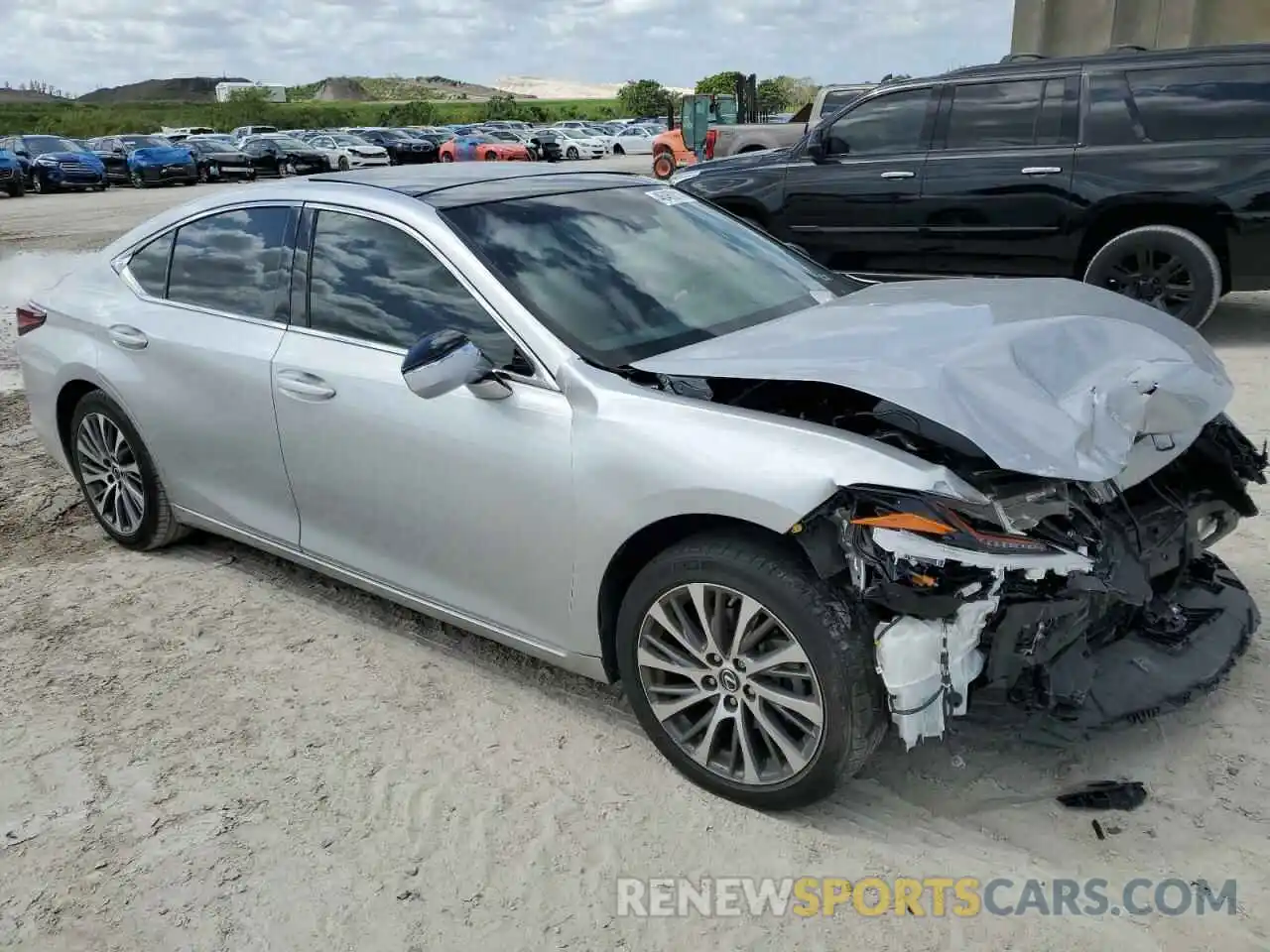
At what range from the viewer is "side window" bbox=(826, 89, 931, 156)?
27.0 ft

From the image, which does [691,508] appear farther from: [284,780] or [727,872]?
[284,780]

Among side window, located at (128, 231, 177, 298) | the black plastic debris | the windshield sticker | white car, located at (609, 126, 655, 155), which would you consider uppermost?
the windshield sticker

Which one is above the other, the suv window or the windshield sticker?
the suv window

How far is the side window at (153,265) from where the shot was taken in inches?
171

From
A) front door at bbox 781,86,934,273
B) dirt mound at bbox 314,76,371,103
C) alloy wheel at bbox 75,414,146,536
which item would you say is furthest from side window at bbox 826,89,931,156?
dirt mound at bbox 314,76,371,103

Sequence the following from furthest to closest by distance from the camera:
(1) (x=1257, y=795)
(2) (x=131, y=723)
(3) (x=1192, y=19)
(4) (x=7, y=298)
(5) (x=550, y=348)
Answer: (3) (x=1192, y=19), (4) (x=7, y=298), (2) (x=131, y=723), (5) (x=550, y=348), (1) (x=1257, y=795)

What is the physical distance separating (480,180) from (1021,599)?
2.35 meters

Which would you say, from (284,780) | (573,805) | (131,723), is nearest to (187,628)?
(131,723)

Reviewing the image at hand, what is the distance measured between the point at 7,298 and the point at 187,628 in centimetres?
943

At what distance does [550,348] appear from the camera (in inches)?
121

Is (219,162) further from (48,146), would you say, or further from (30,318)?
(30,318)

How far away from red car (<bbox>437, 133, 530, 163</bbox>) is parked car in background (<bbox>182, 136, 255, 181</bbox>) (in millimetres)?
7650

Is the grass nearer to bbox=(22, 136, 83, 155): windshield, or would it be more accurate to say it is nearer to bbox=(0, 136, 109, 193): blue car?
bbox=(22, 136, 83, 155): windshield

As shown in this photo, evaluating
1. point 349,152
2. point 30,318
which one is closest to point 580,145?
point 349,152
